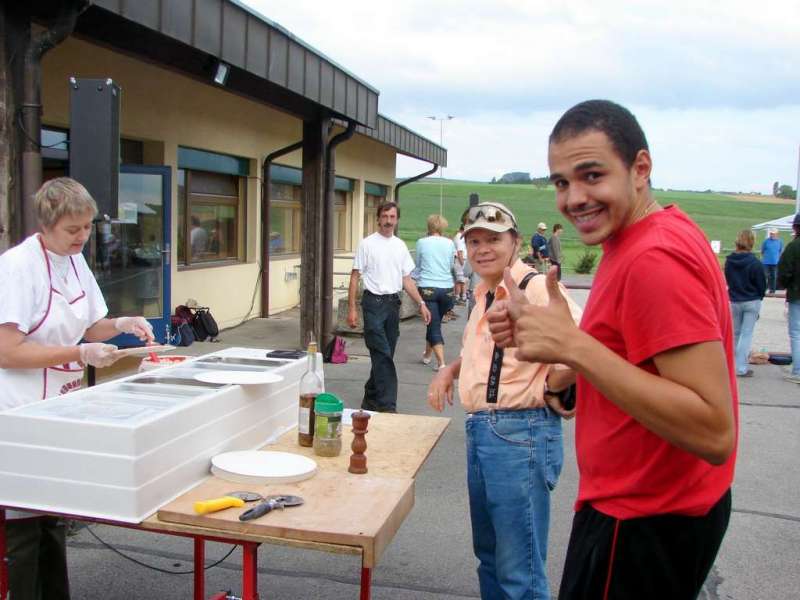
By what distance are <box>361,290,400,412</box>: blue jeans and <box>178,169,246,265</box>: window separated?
4882 millimetres

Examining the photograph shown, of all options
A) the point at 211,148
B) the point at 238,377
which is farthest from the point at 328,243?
the point at 238,377

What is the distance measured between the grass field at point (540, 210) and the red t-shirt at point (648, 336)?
122 ft

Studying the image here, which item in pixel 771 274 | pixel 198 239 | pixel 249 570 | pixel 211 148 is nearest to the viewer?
pixel 249 570

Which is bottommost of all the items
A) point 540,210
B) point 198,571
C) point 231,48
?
point 198,571

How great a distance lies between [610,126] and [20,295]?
2.00 metres

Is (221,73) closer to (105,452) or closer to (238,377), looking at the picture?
(238,377)

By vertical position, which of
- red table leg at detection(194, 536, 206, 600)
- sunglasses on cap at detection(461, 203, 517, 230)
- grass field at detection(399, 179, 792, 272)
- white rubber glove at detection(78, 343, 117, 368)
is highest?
grass field at detection(399, 179, 792, 272)

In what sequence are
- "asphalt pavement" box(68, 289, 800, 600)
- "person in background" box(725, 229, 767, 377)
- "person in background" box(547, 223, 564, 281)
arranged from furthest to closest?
1. "person in background" box(547, 223, 564, 281)
2. "person in background" box(725, 229, 767, 377)
3. "asphalt pavement" box(68, 289, 800, 600)

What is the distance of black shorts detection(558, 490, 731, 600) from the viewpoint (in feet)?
5.48

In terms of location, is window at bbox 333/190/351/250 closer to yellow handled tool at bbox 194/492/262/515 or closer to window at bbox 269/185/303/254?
window at bbox 269/185/303/254

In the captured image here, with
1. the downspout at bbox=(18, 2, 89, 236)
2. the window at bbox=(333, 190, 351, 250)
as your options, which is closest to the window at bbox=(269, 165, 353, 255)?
the window at bbox=(333, 190, 351, 250)

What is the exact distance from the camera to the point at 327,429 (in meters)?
2.77

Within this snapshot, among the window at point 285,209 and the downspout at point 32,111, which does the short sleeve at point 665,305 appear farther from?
the window at point 285,209

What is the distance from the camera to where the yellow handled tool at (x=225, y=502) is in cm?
217
